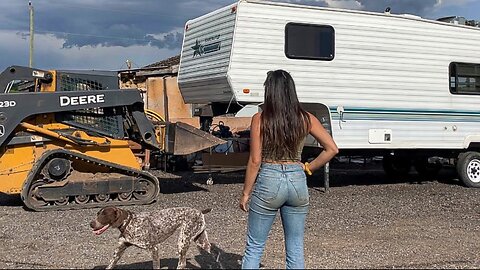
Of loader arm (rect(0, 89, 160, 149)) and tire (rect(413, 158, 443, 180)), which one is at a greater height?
loader arm (rect(0, 89, 160, 149))

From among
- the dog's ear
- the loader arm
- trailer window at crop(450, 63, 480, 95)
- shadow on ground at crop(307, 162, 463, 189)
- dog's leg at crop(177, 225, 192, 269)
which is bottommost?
shadow on ground at crop(307, 162, 463, 189)

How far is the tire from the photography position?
15258mm

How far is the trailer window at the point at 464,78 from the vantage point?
527 inches

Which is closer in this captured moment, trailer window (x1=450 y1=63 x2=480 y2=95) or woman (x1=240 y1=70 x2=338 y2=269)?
woman (x1=240 y1=70 x2=338 y2=269)

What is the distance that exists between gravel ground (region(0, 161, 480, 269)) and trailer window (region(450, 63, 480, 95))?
2.18 m

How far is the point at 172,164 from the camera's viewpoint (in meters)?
17.1

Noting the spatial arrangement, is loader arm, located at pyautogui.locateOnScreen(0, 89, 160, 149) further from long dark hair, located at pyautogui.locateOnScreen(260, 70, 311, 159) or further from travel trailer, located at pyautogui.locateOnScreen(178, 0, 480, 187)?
long dark hair, located at pyautogui.locateOnScreen(260, 70, 311, 159)

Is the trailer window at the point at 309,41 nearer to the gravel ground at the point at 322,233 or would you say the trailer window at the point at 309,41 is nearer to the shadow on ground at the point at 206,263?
the gravel ground at the point at 322,233

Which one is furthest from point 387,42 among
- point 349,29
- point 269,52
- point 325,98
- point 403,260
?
point 403,260

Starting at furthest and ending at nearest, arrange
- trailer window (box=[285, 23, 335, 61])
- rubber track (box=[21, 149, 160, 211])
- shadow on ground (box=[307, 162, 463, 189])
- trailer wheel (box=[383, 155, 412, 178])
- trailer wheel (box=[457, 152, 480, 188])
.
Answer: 1. trailer wheel (box=[383, 155, 412, 178])
2. shadow on ground (box=[307, 162, 463, 189])
3. trailer wheel (box=[457, 152, 480, 188])
4. trailer window (box=[285, 23, 335, 61])
5. rubber track (box=[21, 149, 160, 211])

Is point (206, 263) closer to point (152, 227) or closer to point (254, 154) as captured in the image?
point (152, 227)

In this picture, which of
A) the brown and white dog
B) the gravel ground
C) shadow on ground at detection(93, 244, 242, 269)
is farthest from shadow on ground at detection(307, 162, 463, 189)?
the brown and white dog

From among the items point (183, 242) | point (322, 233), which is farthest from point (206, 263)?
point (322, 233)

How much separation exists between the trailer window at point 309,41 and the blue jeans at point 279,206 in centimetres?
713
